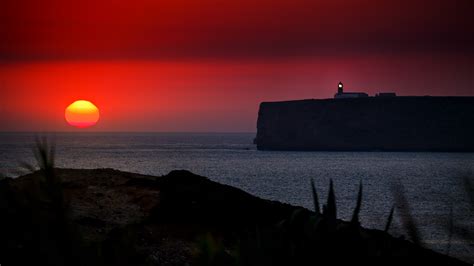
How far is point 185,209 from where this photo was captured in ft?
35.9

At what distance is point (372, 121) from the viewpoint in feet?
405

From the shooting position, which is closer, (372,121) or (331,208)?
(331,208)

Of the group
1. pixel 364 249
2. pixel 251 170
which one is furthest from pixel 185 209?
pixel 251 170

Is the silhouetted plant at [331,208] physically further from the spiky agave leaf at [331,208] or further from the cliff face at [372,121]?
the cliff face at [372,121]

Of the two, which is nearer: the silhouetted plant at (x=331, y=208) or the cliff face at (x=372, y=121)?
the silhouetted plant at (x=331, y=208)

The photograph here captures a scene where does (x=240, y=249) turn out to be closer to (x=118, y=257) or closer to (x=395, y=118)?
(x=118, y=257)

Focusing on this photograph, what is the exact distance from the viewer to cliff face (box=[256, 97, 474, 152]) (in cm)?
12244

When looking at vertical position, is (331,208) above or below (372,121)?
below

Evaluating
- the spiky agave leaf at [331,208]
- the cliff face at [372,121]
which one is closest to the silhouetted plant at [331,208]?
the spiky agave leaf at [331,208]

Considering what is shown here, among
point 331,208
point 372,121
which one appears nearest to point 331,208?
point 331,208

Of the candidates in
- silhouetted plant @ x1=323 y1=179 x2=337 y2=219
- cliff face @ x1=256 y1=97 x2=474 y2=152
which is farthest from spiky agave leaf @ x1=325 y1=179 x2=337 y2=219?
cliff face @ x1=256 y1=97 x2=474 y2=152

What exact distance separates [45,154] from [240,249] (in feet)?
1.28

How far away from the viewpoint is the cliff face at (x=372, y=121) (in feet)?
402

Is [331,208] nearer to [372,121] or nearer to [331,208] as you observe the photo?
[331,208]
